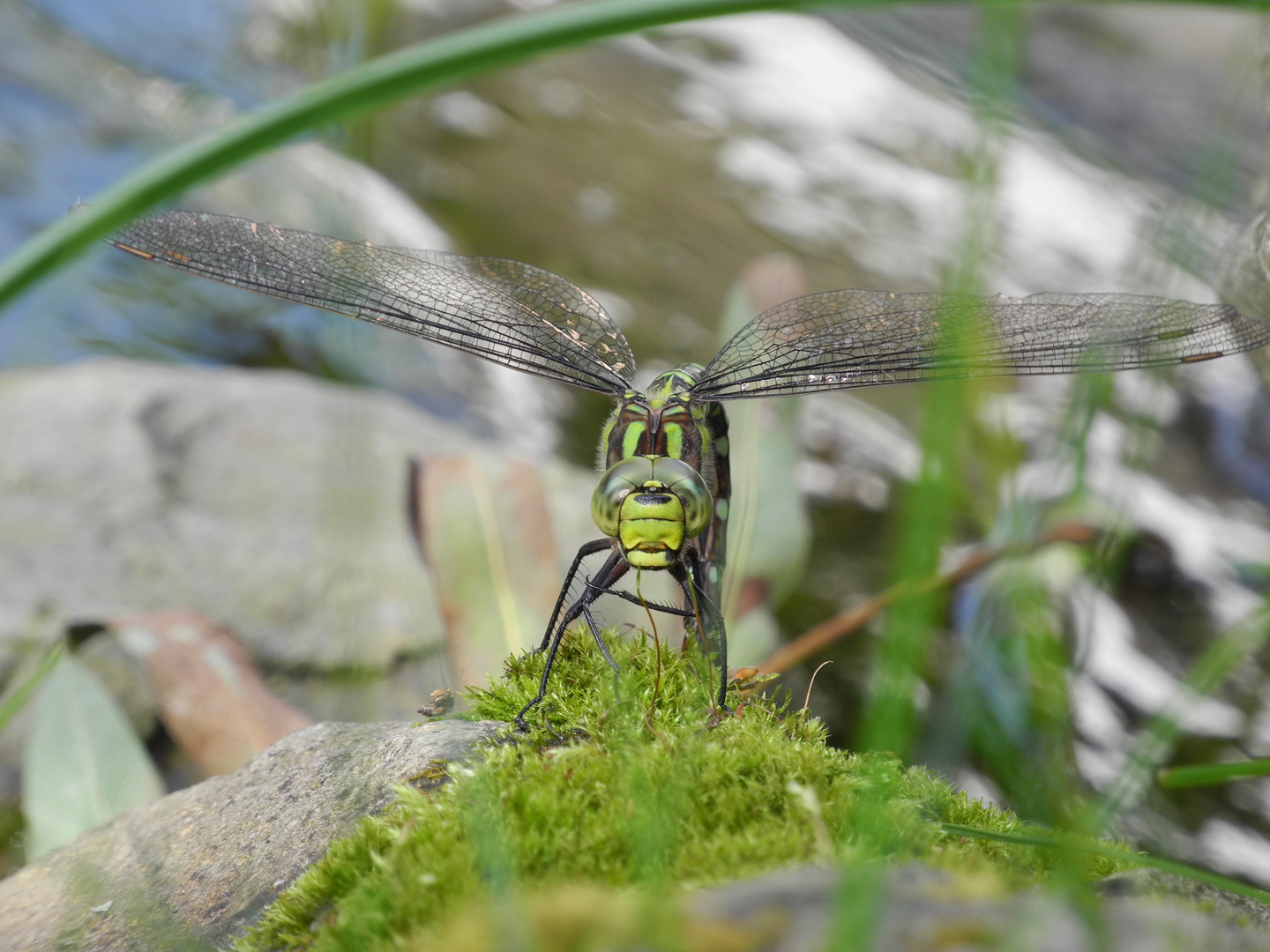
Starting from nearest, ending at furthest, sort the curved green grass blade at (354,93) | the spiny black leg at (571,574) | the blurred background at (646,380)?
1. the curved green grass blade at (354,93)
2. the blurred background at (646,380)
3. the spiny black leg at (571,574)

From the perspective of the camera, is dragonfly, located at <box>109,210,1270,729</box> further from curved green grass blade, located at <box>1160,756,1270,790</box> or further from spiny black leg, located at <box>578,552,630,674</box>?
curved green grass blade, located at <box>1160,756,1270,790</box>

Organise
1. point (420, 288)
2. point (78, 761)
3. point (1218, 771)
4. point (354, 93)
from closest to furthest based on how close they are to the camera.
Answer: point (354, 93) < point (1218, 771) < point (78, 761) < point (420, 288)

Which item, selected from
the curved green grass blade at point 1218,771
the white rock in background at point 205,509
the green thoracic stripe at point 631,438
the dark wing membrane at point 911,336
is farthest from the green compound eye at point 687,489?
the white rock in background at point 205,509

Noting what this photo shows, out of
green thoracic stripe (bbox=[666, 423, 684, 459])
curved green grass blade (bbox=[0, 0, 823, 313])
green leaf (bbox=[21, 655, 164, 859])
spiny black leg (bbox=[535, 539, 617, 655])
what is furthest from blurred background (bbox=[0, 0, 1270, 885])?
green thoracic stripe (bbox=[666, 423, 684, 459])

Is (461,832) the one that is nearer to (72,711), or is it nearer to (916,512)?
(916,512)

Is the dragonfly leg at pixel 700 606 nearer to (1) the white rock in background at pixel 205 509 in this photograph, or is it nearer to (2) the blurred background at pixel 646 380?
(2) the blurred background at pixel 646 380

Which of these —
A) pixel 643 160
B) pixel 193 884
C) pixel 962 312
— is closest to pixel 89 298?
pixel 643 160

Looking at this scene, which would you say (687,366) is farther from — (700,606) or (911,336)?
(700,606)

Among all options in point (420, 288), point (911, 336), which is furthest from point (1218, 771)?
point (420, 288)
